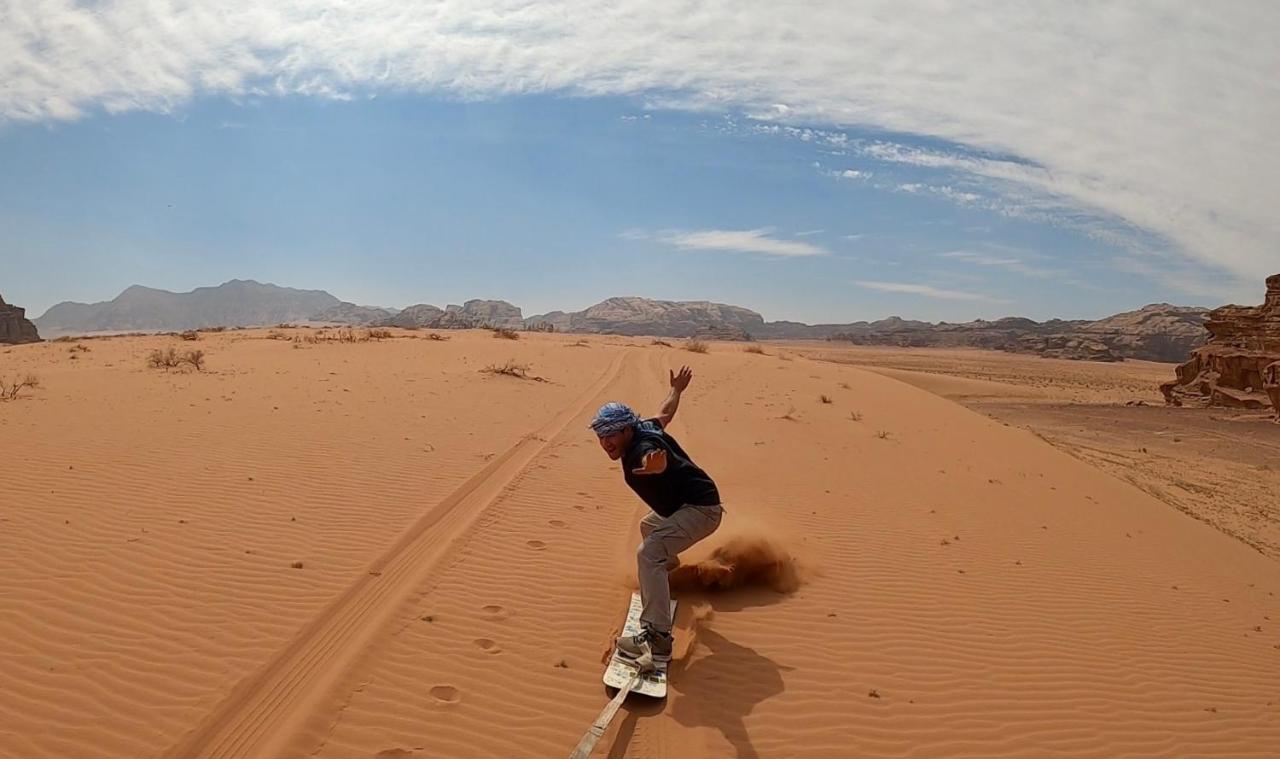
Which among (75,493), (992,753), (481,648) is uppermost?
(75,493)

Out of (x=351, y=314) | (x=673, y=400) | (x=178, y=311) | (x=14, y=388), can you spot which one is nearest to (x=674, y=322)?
(x=351, y=314)

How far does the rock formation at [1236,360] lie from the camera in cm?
2525

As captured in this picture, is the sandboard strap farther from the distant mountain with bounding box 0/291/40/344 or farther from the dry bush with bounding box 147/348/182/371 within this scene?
the distant mountain with bounding box 0/291/40/344

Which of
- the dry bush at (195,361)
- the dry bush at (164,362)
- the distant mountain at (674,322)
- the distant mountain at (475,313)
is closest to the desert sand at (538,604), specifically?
the dry bush at (195,361)

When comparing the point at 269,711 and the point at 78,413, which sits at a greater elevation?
the point at 78,413

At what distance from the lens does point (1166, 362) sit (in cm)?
6819

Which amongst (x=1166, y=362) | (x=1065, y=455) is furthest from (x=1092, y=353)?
(x=1065, y=455)

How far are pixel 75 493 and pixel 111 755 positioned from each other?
469 centimetres

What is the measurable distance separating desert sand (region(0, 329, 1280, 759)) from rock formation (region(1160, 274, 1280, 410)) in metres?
20.0

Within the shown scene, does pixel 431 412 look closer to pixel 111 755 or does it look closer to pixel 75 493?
pixel 75 493

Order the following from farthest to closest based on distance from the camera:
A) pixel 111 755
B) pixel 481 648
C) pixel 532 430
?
pixel 532 430 < pixel 481 648 < pixel 111 755

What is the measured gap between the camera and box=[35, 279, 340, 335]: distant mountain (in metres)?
161

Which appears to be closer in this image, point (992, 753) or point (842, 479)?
point (992, 753)

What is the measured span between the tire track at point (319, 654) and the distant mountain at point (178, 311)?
173m
